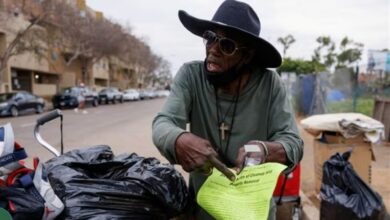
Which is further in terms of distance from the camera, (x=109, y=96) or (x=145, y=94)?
(x=145, y=94)

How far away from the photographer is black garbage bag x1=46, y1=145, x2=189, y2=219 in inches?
74.1

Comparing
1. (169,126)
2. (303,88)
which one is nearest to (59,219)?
(169,126)

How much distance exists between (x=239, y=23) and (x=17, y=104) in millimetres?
22450

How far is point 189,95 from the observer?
1.85 meters

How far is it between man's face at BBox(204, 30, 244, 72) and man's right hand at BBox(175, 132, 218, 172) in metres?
0.39

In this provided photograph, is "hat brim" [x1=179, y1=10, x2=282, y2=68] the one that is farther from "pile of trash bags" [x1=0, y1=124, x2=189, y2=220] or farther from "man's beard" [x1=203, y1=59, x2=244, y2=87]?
"pile of trash bags" [x1=0, y1=124, x2=189, y2=220]

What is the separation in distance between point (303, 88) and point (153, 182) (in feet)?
57.1

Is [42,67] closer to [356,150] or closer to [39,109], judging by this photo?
[39,109]

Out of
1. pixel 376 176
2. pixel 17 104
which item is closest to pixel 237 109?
pixel 376 176

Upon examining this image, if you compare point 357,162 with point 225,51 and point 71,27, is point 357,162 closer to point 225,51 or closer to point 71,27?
point 225,51

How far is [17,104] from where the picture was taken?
22.5 metres

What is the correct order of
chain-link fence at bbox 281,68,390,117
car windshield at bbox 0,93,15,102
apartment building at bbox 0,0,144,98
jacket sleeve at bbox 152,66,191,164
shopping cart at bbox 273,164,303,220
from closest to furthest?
jacket sleeve at bbox 152,66,191,164, shopping cart at bbox 273,164,303,220, chain-link fence at bbox 281,68,390,117, car windshield at bbox 0,93,15,102, apartment building at bbox 0,0,144,98

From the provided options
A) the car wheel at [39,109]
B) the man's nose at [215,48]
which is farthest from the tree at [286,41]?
the man's nose at [215,48]

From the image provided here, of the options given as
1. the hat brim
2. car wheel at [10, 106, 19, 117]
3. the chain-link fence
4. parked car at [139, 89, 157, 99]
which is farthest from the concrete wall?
the hat brim
